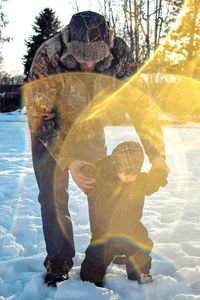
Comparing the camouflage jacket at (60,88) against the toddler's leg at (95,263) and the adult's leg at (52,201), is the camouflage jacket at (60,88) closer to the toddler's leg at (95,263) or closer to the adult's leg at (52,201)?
the adult's leg at (52,201)

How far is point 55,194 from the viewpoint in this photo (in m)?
2.65

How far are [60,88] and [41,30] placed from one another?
3335 cm

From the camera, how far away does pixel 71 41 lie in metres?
2.23

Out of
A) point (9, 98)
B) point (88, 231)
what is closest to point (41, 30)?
point (9, 98)

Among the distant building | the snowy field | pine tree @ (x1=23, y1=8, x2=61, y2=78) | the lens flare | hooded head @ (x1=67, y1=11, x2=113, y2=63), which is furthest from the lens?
pine tree @ (x1=23, y1=8, x2=61, y2=78)

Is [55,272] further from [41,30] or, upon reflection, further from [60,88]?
[41,30]

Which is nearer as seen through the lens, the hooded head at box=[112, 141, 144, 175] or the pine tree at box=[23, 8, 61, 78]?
the hooded head at box=[112, 141, 144, 175]

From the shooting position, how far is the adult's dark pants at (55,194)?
8.54 ft

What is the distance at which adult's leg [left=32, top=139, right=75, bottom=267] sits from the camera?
2600 millimetres

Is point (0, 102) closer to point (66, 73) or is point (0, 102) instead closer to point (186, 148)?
point (186, 148)

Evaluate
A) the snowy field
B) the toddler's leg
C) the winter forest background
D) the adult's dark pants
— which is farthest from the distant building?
the toddler's leg

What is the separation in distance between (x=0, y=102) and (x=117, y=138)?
1653 centimetres

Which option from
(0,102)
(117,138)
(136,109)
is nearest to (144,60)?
(0,102)

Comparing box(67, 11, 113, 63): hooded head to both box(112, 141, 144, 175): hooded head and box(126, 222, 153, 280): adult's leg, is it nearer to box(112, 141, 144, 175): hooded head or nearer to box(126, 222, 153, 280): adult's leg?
box(112, 141, 144, 175): hooded head
